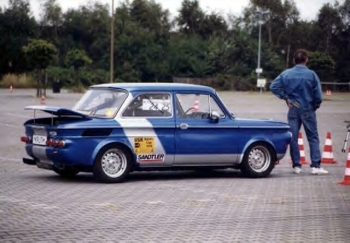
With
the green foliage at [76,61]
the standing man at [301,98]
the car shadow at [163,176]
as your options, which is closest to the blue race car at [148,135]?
the car shadow at [163,176]

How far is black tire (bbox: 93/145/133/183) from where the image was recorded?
1353 centimetres

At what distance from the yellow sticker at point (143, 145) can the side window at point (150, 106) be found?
411 mm

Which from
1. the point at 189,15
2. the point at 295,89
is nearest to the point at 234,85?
the point at 189,15

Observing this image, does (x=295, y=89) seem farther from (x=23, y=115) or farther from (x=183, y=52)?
(x=183, y=52)

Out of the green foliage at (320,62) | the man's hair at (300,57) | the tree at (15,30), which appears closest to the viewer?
the man's hair at (300,57)

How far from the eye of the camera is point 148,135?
1395 centimetres

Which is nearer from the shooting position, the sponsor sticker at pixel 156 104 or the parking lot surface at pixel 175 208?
the parking lot surface at pixel 175 208

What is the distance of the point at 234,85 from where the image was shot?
87.9 m

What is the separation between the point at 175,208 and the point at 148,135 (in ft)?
10.3

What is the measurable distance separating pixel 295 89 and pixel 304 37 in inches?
2861

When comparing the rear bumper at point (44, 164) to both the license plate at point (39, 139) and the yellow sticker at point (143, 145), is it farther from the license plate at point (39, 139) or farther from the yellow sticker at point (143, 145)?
the yellow sticker at point (143, 145)

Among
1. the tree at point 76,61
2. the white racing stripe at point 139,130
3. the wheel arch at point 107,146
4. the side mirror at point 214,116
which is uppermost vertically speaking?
the tree at point 76,61

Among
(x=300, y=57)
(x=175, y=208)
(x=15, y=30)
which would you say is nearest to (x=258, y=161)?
(x=300, y=57)

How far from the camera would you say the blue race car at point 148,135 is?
44.1 ft
